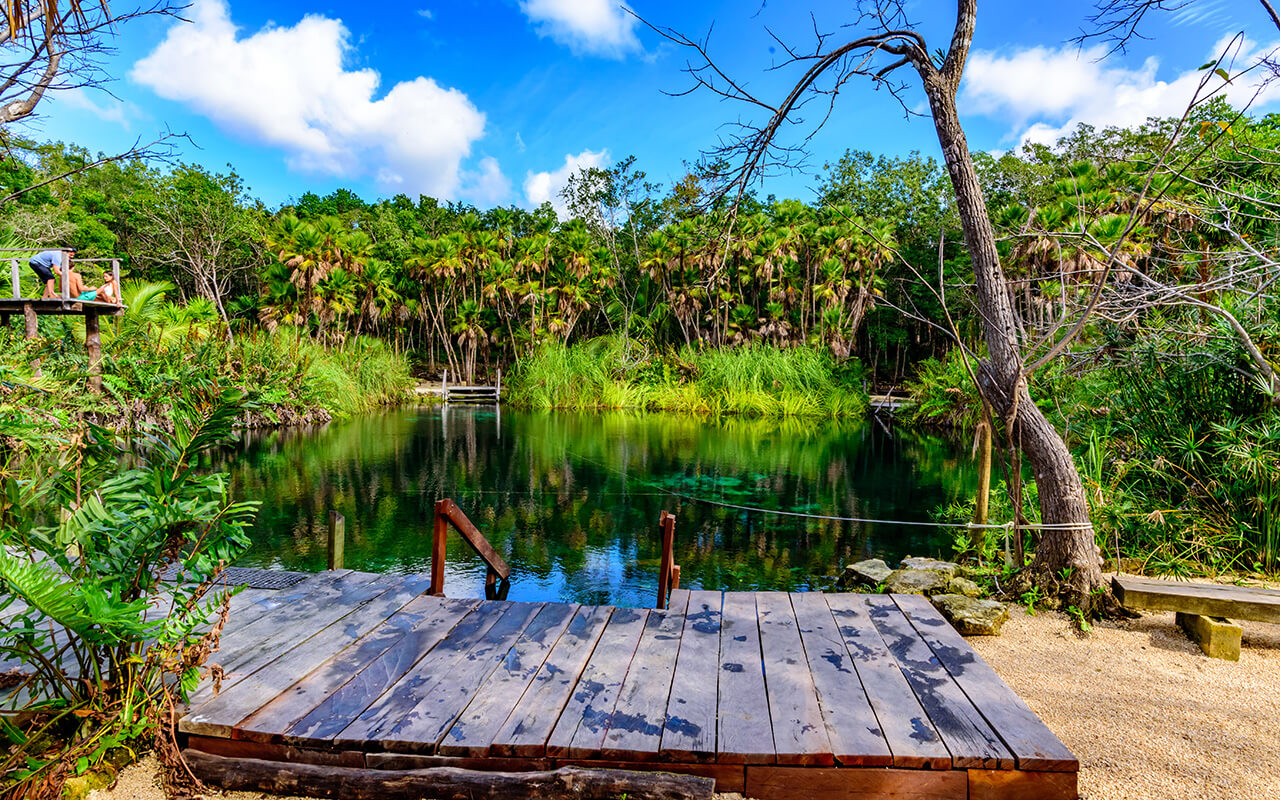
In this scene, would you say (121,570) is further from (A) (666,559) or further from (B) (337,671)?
(A) (666,559)

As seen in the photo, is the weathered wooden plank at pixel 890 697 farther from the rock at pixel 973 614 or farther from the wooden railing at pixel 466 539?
the wooden railing at pixel 466 539

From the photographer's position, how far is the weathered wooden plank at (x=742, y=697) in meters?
2.32

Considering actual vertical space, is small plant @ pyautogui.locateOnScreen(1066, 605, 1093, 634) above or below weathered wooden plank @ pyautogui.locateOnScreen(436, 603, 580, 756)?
below

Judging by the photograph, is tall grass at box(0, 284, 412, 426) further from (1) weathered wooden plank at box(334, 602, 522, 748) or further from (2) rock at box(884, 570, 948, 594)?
(2) rock at box(884, 570, 948, 594)

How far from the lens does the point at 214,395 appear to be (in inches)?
95.3

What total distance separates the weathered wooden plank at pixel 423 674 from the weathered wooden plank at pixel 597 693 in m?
0.56

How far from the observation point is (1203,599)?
3832mm

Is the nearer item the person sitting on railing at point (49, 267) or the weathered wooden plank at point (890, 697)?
the weathered wooden plank at point (890, 697)

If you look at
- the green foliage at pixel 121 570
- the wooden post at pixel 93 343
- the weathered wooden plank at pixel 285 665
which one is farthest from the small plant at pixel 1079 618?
the wooden post at pixel 93 343

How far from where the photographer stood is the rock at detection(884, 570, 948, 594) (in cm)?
520

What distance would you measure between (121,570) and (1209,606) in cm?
517

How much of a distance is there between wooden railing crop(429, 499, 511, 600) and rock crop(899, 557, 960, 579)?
11.2 ft

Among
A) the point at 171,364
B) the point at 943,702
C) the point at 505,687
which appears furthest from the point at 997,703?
the point at 171,364

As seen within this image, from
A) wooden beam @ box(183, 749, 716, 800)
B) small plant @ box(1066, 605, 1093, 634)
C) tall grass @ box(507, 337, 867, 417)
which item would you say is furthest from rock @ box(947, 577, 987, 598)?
tall grass @ box(507, 337, 867, 417)
